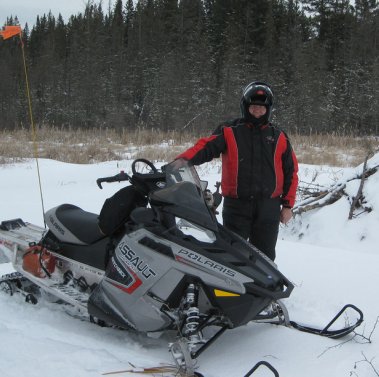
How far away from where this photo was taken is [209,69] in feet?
92.4

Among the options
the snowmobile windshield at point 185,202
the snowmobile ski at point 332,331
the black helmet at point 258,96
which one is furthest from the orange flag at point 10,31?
the snowmobile ski at point 332,331

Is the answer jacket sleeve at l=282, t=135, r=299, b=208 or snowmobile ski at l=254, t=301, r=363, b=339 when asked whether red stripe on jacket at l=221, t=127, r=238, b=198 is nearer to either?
jacket sleeve at l=282, t=135, r=299, b=208

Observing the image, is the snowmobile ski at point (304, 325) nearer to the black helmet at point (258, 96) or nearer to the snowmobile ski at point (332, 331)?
the snowmobile ski at point (332, 331)

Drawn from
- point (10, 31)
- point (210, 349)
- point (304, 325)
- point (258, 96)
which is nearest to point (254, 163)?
point (258, 96)

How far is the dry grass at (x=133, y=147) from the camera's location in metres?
10.6

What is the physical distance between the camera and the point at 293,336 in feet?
9.32

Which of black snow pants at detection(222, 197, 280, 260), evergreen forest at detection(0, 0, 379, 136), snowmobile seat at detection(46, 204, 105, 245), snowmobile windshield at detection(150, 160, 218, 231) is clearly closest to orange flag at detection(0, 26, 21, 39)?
snowmobile seat at detection(46, 204, 105, 245)

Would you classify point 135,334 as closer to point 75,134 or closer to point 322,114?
point 75,134

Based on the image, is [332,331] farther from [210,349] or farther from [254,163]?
[254,163]

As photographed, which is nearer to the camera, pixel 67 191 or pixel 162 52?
pixel 67 191

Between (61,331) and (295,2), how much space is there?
3365 cm

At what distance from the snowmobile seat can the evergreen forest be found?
65.4 ft

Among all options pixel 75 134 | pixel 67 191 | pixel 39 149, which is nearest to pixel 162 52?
pixel 75 134

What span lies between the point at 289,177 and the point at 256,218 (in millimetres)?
381
